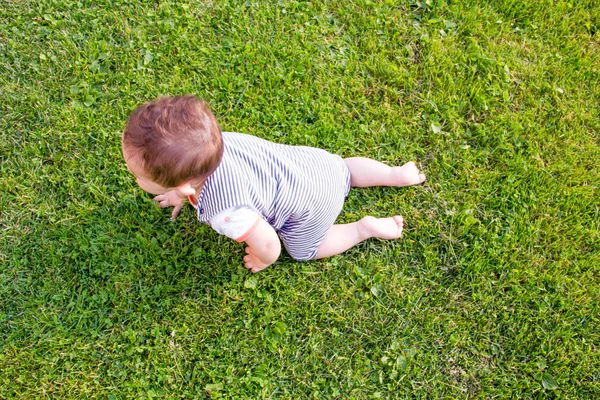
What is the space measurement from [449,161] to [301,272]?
1.27 metres

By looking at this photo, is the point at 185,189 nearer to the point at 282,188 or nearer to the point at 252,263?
the point at 282,188

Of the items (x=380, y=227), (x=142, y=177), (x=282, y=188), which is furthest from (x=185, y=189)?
(x=380, y=227)

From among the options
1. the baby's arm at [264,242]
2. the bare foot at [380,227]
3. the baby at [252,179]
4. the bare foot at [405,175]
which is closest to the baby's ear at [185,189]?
the baby at [252,179]

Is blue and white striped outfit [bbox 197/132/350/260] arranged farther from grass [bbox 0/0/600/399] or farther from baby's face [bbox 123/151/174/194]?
grass [bbox 0/0/600/399]

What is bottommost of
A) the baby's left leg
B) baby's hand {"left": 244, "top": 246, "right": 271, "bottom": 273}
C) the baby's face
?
baby's hand {"left": 244, "top": 246, "right": 271, "bottom": 273}

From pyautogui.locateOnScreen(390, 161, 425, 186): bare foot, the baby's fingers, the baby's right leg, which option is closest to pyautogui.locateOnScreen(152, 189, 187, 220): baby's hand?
the baby's fingers

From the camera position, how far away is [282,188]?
2.64m

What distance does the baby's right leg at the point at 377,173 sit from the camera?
10.9ft

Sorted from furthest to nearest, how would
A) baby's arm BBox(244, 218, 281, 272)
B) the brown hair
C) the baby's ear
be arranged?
1. baby's arm BBox(244, 218, 281, 272)
2. the baby's ear
3. the brown hair

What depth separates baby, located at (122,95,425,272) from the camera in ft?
7.20

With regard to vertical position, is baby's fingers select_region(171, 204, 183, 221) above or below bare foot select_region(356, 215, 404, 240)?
below

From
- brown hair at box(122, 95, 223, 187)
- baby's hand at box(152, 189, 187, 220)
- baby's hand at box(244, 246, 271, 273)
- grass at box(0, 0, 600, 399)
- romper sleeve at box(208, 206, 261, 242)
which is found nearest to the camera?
brown hair at box(122, 95, 223, 187)

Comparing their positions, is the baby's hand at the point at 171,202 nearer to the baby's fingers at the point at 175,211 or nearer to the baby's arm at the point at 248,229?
the baby's fingers at the point at 175,211

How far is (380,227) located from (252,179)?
40.4 inches
